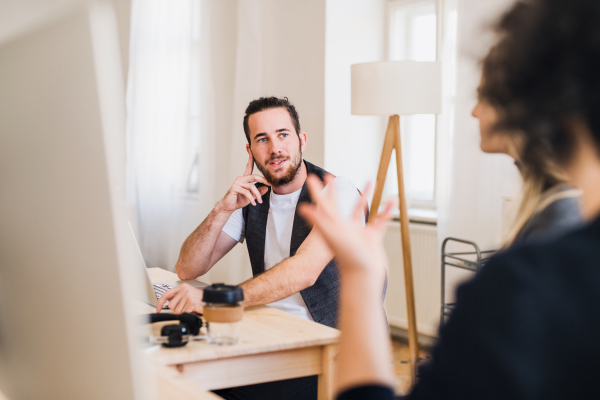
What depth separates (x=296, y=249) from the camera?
79.3 inches

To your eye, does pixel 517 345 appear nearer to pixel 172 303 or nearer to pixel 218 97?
pixel 172 303

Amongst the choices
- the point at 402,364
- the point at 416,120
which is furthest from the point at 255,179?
the point at 416,120

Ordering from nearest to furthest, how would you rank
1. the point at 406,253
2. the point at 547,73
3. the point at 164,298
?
1. the point at 547,73
2. the point at 164,298
3. the point at 406,253

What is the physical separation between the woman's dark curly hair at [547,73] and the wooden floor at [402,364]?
7.87 feet

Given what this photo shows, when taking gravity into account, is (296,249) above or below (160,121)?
below

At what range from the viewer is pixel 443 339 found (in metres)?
0.46

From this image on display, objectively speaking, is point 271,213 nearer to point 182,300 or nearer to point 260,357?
point 182,300

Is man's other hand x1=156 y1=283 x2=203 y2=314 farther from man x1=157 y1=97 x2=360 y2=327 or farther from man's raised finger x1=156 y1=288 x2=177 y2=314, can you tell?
man x1=157 y1=97 x2=360 y2=327

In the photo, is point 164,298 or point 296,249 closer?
point 164,298

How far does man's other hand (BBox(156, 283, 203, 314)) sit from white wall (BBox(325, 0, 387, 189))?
224 cm

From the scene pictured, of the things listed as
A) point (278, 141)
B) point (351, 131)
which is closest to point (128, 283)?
point (278, 141)

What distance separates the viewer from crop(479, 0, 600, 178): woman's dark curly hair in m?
0.51

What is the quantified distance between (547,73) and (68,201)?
0.41m

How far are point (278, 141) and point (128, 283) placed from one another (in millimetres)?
1822
